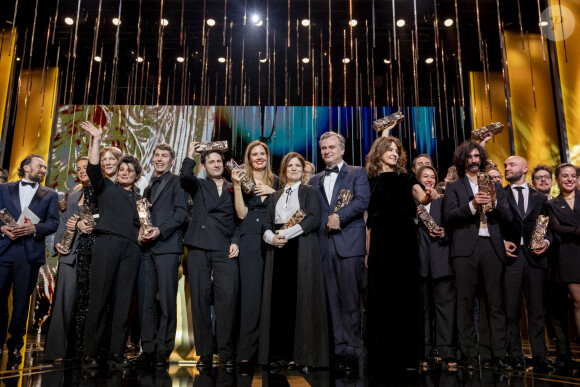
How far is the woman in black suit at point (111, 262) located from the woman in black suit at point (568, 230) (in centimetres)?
360

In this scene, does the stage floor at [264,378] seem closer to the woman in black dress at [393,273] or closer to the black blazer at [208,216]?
the woman in black dress at [393,273]

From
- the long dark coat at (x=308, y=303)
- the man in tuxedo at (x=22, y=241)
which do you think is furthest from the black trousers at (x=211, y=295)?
the man in tuxedo at (x=22, y=241)

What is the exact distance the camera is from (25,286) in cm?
419

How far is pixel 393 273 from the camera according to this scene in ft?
10.4

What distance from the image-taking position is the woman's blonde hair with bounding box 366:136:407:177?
3.36 metres

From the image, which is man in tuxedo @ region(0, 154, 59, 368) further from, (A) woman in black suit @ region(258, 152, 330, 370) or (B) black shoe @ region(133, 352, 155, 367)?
(A) woman in black suit @ region(258, 152, 330, 370)

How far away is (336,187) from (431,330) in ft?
5.63

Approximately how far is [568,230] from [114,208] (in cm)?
379

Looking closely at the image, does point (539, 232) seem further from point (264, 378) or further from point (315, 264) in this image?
point (264, 378)

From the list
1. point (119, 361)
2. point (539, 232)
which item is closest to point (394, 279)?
point (539, 232)

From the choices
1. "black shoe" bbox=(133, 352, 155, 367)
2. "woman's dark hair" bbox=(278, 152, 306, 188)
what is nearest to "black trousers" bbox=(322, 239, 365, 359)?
"woman's dark hair" bbox=(278, 152, 306, 188)

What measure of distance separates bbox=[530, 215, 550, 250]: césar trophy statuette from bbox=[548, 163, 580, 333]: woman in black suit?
0.28m

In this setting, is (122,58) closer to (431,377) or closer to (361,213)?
(361,213)

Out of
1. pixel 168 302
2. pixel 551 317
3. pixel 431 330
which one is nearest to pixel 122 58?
pixel 168 302
